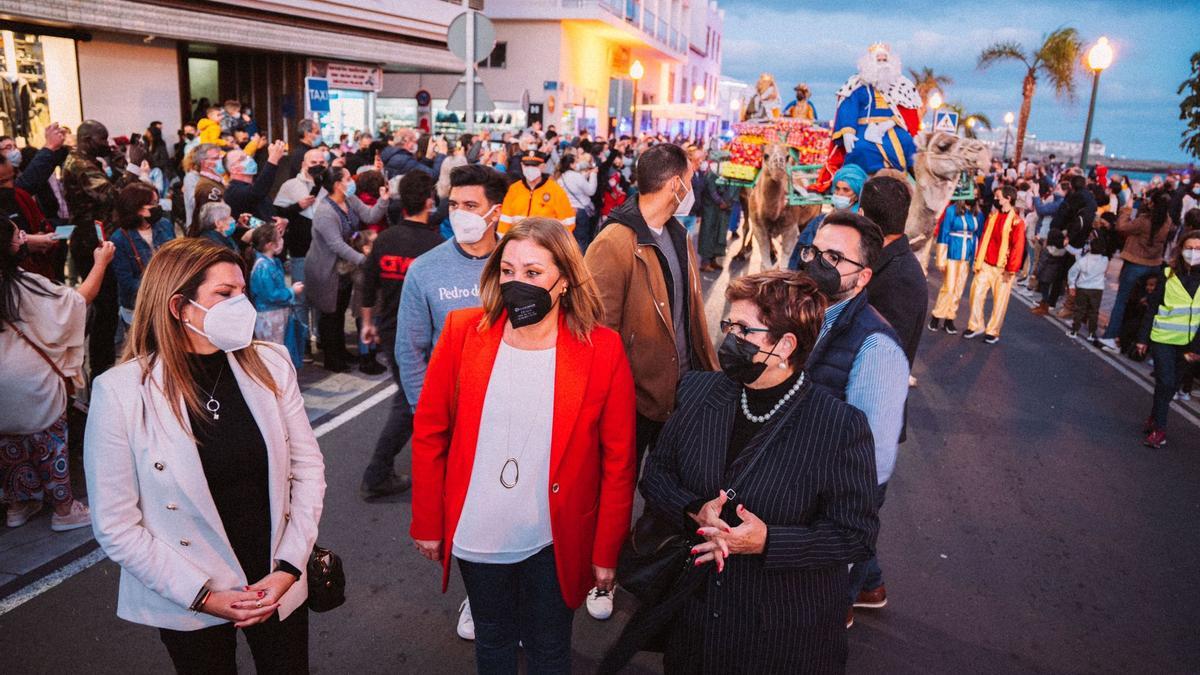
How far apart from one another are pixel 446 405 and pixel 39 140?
53.4ft

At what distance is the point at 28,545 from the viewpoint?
14.3 ft

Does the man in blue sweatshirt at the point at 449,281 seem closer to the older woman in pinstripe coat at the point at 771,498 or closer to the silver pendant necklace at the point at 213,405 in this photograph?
the silver pendant necklace at the point at 213,405

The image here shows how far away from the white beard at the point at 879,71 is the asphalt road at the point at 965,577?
12.3 ft

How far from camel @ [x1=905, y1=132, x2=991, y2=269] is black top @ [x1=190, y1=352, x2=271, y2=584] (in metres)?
7.57

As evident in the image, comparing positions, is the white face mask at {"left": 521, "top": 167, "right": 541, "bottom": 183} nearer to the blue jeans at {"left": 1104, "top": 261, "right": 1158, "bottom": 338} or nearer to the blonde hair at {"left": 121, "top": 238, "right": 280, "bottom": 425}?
the blonde hair at {"left": 121, "top": 238, "right": 280, "bottom": 425}

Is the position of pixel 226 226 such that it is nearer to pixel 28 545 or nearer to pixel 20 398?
pixel 20 398

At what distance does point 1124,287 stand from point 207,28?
17.6 metres

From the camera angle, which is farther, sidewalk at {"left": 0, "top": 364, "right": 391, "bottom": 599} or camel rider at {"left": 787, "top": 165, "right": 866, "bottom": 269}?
camel rider at {"left": 787, "top": 165, "right": 866, "bottom": 269}

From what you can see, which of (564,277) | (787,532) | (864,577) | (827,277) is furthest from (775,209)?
(787,532)

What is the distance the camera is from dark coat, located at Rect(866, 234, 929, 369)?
3.65 meters

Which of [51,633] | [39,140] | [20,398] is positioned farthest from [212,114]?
[51,633]

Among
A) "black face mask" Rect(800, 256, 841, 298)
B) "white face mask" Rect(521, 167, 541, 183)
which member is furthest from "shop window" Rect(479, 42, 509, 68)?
"black face mask" Rect(800, 256, 841, 298)

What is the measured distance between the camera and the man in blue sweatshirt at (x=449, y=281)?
3836 millimetres

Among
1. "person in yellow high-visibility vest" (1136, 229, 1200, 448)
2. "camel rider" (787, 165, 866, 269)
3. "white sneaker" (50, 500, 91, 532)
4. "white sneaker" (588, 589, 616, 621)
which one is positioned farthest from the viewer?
"person in yellow high-visibility vest" (1136, 229, 1200, 448)
